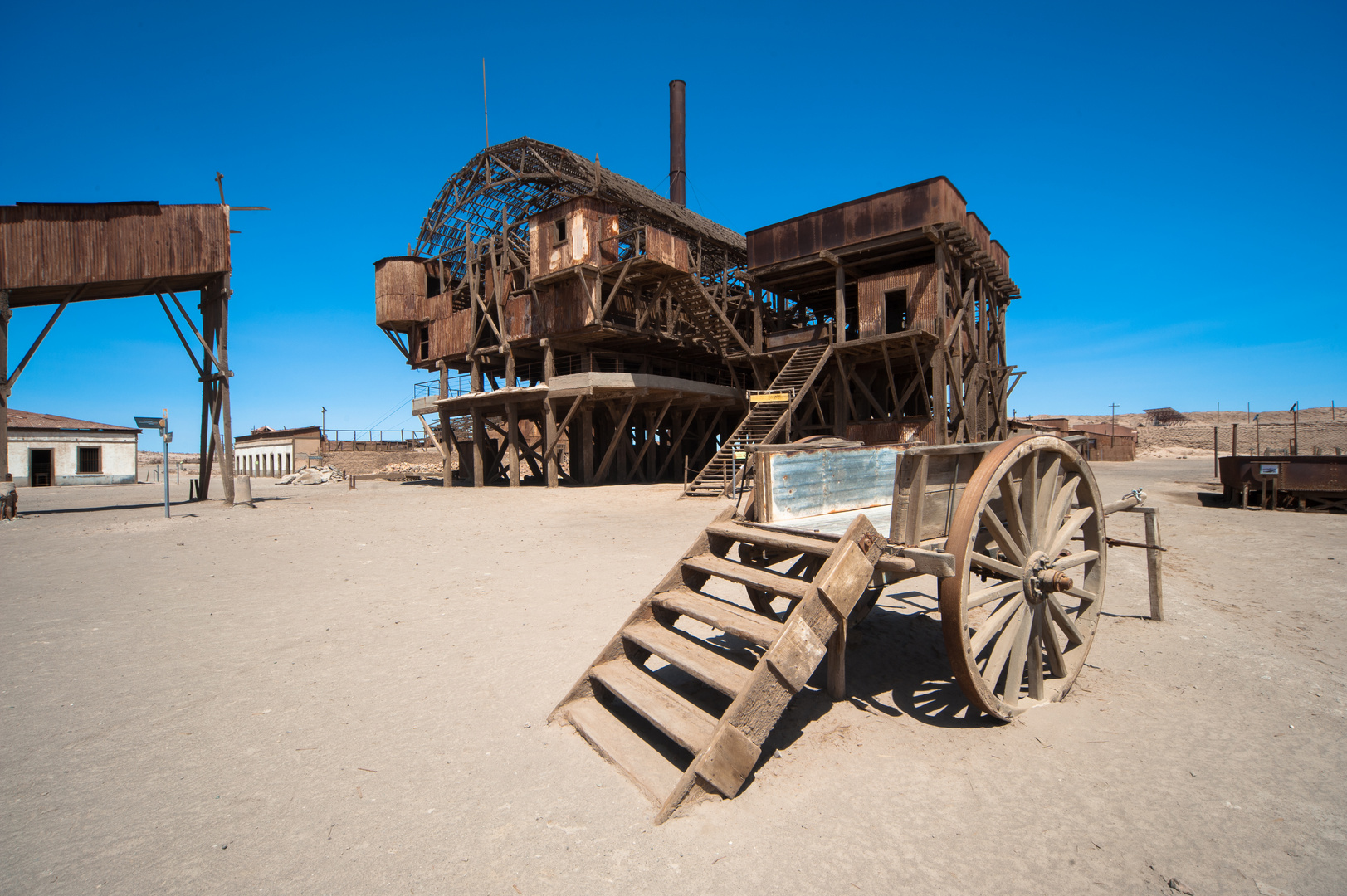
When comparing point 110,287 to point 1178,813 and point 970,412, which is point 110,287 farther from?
point 970,412

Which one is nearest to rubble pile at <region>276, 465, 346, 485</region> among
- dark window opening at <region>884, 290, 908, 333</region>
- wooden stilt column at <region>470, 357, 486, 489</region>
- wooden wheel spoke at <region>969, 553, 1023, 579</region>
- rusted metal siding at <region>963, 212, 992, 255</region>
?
wooden stilt column at <region>470, 357, 486, 489</region>

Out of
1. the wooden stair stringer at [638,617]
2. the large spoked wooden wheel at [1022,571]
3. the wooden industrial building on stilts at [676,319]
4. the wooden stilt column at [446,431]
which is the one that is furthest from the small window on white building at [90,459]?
the large spoked wooden wheel at [1022,571]

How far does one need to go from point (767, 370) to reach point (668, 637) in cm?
1870

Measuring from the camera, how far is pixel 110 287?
16.4 metres

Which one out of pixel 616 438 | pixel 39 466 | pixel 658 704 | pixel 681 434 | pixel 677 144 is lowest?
pixel 658 704

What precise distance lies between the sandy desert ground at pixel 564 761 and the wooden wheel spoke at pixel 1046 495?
1.20m

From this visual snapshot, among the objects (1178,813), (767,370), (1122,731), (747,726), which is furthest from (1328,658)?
(767,370)

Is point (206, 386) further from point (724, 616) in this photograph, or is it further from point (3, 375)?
point (724, 616)

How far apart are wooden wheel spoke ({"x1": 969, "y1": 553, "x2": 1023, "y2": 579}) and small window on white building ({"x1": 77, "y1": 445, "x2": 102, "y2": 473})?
43.2 m

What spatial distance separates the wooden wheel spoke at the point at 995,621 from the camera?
11.4 feet

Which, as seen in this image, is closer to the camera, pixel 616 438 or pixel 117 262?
pixel 117 262

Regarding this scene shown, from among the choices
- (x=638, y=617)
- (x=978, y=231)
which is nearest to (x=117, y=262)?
(x=638, y=617)

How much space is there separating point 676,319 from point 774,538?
2202cm

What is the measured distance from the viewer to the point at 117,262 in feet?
50.4
